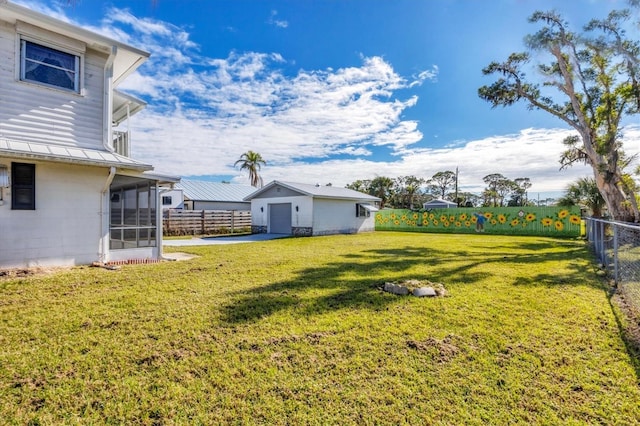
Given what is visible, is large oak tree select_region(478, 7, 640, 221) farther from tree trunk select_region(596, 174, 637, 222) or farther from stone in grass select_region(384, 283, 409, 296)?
stone in grass select_region(384, 283, 409, 296)

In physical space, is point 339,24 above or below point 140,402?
above

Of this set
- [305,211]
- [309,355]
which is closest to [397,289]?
[309,355]

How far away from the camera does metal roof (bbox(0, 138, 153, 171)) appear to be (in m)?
6.04

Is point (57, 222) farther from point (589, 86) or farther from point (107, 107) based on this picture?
point (589, 86)

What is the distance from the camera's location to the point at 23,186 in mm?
6543

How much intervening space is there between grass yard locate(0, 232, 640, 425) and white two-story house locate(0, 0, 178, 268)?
142 centimetres

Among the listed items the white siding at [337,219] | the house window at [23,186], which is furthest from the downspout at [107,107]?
the white siding at [337,219]

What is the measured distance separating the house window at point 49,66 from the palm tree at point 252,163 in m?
31.2

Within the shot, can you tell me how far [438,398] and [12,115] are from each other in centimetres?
955

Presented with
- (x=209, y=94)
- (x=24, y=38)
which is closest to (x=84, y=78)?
(x=24, y=38)

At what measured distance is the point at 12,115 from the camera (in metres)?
6.70

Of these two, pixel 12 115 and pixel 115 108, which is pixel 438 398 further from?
pixel 115 108

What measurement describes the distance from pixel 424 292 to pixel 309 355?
2.73 m

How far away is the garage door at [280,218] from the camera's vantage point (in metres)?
18.8
